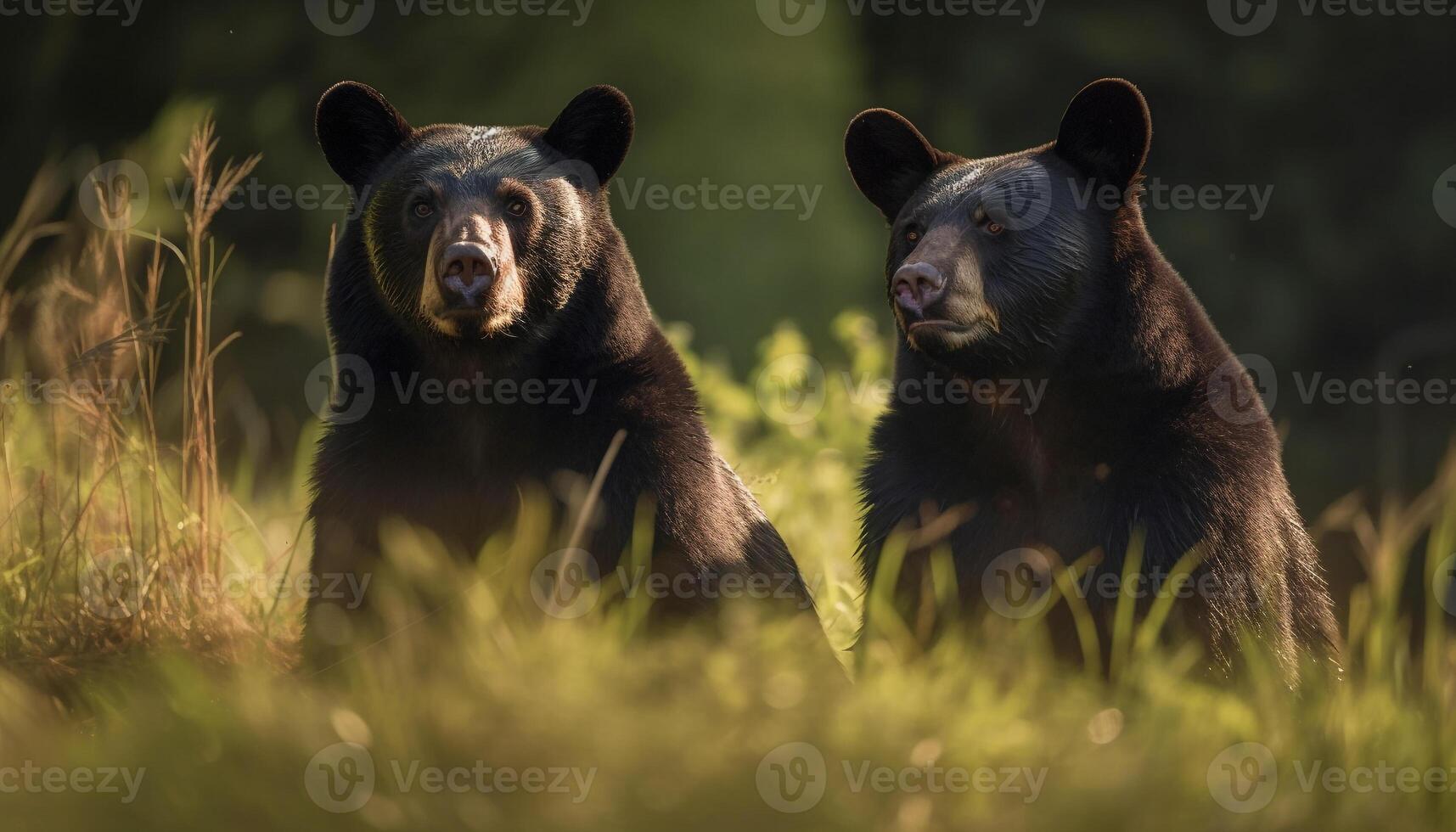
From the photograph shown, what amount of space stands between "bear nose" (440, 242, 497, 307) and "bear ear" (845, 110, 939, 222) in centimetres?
125

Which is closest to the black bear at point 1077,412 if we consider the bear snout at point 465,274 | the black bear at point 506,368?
the black bear at point 506,368

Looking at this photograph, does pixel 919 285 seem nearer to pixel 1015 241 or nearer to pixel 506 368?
pixel 1015 241

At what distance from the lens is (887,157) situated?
4926 mm

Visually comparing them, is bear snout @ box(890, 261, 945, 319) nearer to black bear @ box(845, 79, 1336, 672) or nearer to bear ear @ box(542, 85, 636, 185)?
black bear @ box(845, 79, 1336, 672)

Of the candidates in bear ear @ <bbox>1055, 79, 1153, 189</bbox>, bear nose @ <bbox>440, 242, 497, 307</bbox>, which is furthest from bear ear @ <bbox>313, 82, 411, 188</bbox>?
bear ear @ <bbox>1055, 79, 1153, 189</bbox>

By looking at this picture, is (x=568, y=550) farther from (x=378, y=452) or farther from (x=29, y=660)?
(x=29, y=660)

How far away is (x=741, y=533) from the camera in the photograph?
14.3 ft

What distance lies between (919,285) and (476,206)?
1251mm

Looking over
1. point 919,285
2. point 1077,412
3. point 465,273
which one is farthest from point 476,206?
point 1077,412

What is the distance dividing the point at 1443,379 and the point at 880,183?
445 cm

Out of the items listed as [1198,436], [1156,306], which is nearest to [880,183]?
[1156,306]

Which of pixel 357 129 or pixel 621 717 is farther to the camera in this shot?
pixel 357 129

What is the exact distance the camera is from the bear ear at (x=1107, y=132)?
Answer: 454 centimetres

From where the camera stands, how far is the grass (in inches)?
116
